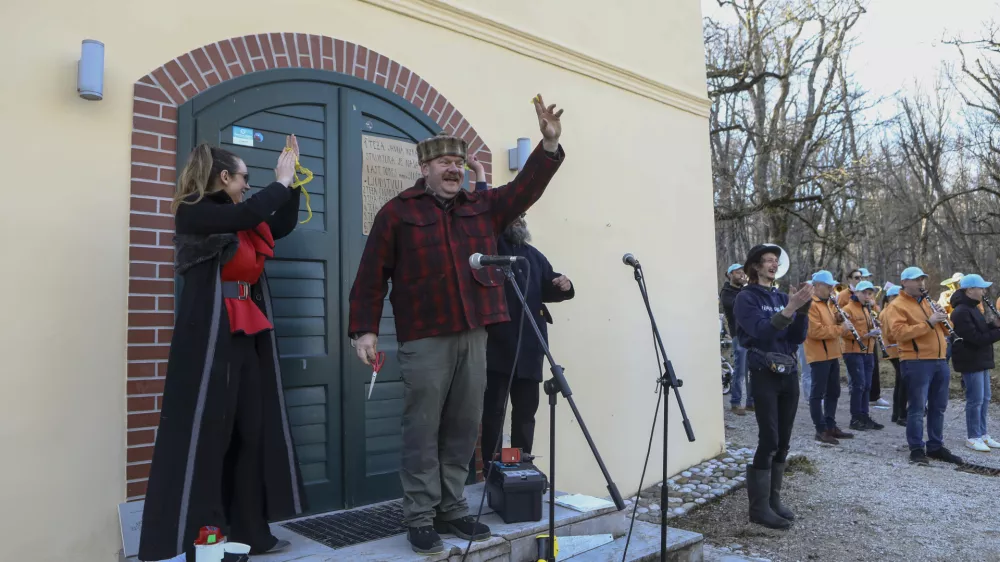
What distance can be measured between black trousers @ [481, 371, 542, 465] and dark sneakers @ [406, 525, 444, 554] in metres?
1.09

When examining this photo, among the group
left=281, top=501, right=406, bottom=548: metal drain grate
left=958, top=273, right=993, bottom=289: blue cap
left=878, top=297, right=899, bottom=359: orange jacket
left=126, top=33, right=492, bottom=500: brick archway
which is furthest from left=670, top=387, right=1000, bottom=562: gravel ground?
left=126, top=33, right=492, bottom=500: brick archway

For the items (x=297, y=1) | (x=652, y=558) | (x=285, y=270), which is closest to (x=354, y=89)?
(x=297, y=1)

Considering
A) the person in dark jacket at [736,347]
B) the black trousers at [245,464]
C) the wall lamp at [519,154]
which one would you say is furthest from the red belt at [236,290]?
the person in dark jacket at [736,347]

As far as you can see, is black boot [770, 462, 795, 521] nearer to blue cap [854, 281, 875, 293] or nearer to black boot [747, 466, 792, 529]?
→ black boot [747, 466, 792, 529]

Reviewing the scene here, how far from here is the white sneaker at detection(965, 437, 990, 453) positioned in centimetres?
704

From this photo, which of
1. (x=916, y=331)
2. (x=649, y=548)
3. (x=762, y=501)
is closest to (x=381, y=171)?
(x=649, y=548)

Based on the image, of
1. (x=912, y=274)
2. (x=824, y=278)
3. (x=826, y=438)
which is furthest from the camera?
(x=826, y=438)

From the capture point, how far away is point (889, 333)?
23.6ft

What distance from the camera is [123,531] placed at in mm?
3074

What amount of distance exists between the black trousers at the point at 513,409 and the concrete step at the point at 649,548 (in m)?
0.80

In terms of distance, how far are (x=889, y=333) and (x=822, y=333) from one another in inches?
24.9

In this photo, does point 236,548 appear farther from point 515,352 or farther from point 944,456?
point 944,456

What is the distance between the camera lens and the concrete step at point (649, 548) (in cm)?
349

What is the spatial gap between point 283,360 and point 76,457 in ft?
3.33
